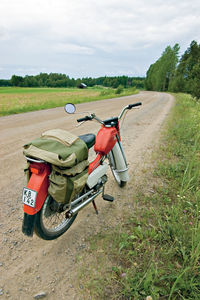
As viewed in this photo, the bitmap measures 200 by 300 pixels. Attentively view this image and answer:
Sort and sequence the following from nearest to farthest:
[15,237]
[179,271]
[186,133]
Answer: [179,271] → [15,237] → [186,133]

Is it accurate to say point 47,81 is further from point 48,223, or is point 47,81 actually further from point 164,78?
point 48,223

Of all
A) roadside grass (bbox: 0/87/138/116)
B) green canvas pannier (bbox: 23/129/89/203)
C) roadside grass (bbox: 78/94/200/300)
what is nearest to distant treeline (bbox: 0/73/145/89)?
roadside grass (bbox: 0/87/138/116)

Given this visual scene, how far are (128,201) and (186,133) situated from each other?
153 inches

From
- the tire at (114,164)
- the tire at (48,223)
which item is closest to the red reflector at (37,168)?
the tire at (48,223)

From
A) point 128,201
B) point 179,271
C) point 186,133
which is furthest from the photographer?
point 186,133

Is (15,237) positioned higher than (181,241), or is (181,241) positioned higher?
(181,241)

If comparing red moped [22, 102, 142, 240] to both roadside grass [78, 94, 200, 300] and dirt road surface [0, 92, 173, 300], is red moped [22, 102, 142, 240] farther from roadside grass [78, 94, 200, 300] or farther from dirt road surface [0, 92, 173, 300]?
roadside grass [78, 94, 200, 300]

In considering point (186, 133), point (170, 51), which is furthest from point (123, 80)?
point (186, 133)

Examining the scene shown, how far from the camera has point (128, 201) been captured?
8.57ft

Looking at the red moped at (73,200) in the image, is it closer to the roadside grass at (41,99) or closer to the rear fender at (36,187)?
the rear fender at (36,187)

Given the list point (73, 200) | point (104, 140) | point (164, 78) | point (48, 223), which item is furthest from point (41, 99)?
point (164, 78)

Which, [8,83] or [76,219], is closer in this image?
[76,219]

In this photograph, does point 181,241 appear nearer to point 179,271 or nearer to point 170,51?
point 179,271

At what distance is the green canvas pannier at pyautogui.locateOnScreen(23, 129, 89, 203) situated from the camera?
135 centimetres
